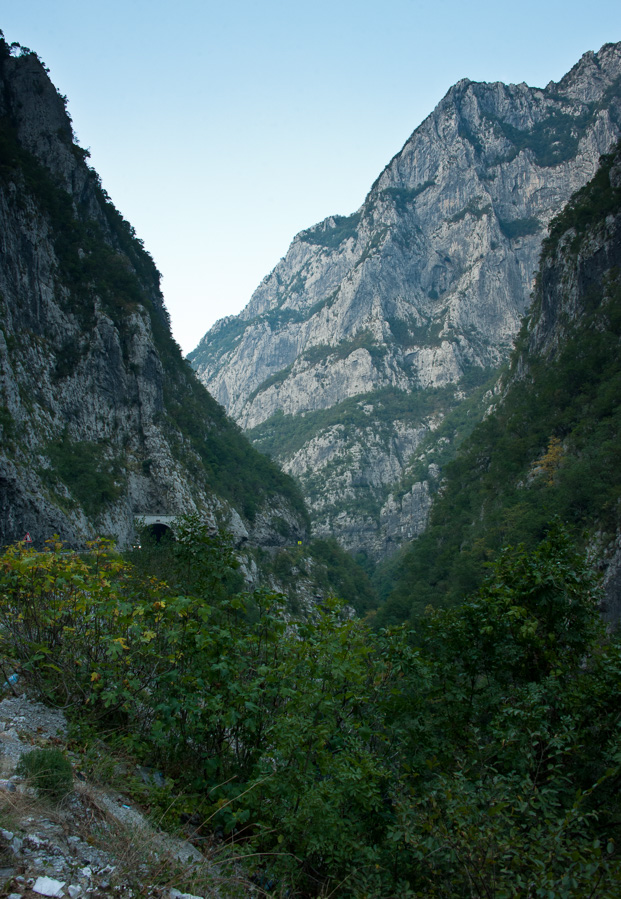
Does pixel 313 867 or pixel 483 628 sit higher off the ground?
pixel 483 628

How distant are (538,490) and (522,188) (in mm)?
140892

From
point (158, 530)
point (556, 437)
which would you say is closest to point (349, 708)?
point (556, 437)

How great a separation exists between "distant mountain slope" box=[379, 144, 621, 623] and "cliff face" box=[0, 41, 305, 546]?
2310 centimetres

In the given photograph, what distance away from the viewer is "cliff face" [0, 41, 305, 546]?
1220 inches

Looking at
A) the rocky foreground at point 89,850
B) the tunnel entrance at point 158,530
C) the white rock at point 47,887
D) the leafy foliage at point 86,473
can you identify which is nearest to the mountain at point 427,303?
the tunnel entrance at point 158,530

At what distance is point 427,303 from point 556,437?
112877 millimetres

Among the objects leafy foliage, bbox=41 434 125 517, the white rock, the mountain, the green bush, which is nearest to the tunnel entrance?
leafy foliage, bbox=41 434 125 517

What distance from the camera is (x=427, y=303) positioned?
144250 millimetres

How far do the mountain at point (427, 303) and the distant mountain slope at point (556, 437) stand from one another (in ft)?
157

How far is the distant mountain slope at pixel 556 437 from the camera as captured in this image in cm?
2937

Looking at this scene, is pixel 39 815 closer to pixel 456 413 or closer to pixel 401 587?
pixel 401 587

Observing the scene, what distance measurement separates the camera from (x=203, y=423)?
63312 mm

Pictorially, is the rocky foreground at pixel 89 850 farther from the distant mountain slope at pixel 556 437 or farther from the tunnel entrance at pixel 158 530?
the tunnel entrance at pixel 158 530

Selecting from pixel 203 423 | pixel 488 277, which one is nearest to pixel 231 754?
pixel 203 423
